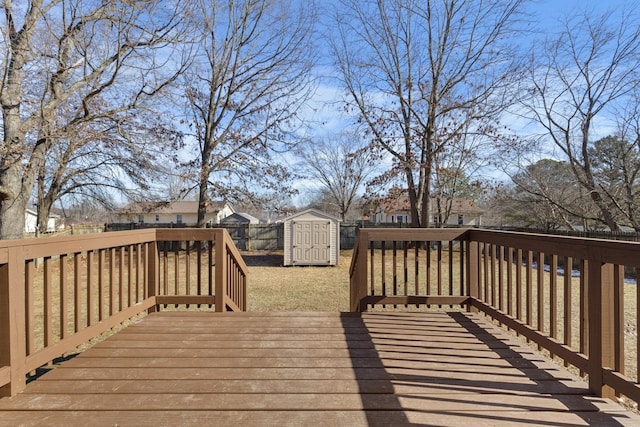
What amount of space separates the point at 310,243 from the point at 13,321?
35.4 feet

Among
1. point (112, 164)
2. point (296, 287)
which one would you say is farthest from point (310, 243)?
point (112, 164)

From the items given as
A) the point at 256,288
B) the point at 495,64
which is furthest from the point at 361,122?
the point at 256,288

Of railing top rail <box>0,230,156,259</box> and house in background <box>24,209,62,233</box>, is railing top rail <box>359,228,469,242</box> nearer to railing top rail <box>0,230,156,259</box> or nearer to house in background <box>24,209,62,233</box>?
railing top rail <box>0,230,156,259</box>

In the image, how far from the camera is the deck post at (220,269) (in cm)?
338

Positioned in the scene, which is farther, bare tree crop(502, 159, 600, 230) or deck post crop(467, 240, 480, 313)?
bare tree crop(502, 159, 600, 230)

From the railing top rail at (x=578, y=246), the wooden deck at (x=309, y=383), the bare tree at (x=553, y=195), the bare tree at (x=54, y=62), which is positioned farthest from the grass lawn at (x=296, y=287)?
the bare tree at (x=553, y=195)

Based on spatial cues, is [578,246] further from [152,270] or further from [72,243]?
[152,270]

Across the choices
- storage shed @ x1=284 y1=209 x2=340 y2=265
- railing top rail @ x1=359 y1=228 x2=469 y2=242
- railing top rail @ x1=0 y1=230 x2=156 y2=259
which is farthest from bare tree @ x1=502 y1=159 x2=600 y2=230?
railing top rail @ x1=0 y1=230 x2=156 y2=259

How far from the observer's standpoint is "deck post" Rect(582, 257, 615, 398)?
5.61ft

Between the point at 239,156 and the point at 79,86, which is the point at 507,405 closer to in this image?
the point at 79,86

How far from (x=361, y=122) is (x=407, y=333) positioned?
36.1ft

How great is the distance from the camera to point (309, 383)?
188 cm

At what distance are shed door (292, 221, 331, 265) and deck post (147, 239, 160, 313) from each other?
9047 millimetres

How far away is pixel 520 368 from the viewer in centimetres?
210
